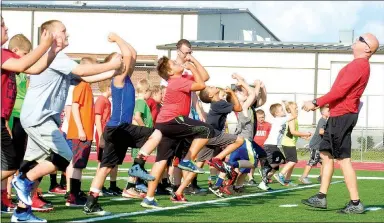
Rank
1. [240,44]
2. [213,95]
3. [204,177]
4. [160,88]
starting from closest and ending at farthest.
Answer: [213,95] < [160,88] < [204,177] < [240,44]

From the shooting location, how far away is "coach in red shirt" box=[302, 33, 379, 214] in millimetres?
11000

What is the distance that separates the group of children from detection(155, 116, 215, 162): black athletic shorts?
12mm

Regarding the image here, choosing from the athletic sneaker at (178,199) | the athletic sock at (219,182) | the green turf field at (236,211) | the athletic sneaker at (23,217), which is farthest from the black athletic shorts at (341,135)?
the athletic sneaker at (23,217)

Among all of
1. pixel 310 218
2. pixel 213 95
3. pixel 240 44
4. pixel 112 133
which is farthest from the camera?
pixel 240 44

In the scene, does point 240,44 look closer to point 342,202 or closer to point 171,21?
point 171,21

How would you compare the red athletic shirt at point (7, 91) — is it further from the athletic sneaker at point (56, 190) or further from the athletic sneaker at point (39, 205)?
the athletic sneaker at point (56, 190)

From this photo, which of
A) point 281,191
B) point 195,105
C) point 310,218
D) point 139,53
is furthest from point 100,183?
point 139,53

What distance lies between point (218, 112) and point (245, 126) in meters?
1.32

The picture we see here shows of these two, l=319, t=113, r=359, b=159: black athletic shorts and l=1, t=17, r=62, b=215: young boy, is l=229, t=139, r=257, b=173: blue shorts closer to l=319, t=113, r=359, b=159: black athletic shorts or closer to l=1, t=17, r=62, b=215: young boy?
l=319, t=113, r=359, b=159: black athletic shorts

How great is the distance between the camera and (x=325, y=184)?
11.2 meters

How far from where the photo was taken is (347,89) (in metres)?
11.0

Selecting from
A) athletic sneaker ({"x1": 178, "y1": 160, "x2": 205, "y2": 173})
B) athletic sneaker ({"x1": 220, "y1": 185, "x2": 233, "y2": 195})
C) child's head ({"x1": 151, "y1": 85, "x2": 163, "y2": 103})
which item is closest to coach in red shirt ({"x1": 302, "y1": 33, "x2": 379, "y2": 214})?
athletic sneaker ({"x1": 178, "y1": 160, "x2": 205, "y2": 173})

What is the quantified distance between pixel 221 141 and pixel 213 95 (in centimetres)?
91

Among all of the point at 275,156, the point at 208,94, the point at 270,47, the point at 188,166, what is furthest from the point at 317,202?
the point at 270,47
